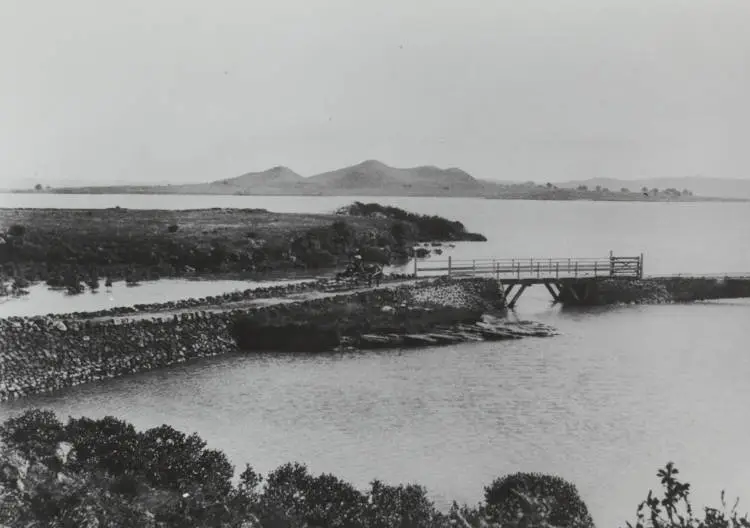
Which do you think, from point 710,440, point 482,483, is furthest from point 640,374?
point 482,483

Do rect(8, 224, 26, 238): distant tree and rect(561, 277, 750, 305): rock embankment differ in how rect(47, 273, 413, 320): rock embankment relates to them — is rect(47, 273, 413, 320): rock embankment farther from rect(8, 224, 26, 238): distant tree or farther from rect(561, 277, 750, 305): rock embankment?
rect(8, 224, 26, 238): distant tree

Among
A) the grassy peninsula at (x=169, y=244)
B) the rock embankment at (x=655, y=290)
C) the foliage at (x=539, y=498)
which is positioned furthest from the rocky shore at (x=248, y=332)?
the grassy peninsula at (x=169, y=244)

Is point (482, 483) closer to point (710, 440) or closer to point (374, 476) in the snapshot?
point (374, 476)

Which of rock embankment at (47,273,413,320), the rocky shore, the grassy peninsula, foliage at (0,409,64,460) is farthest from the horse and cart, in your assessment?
foliage at (0,409,64,460)

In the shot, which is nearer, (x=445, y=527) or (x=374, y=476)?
(x=445, y=527)

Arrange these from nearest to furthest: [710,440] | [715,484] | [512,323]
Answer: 1. [715,484]
2. [710,440]
3. [512,323]

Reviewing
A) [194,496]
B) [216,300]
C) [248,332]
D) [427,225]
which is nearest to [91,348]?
[248,332]
